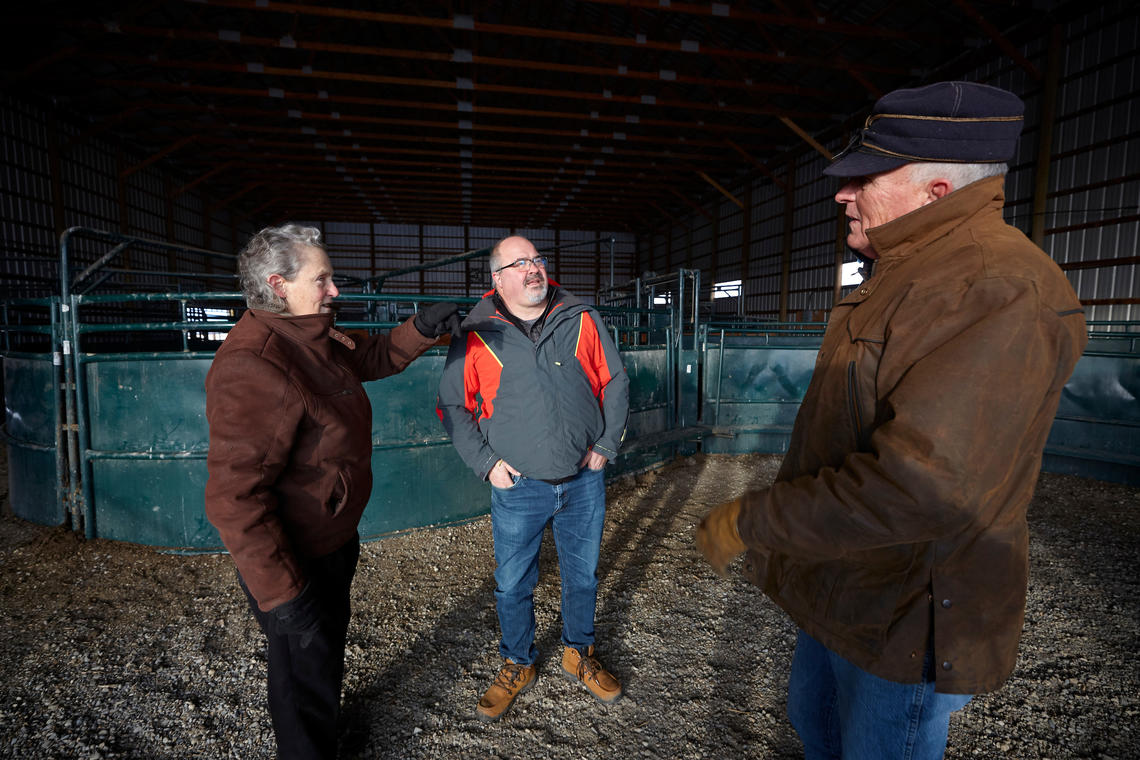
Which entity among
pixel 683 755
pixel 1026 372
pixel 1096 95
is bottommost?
pixel 683 755

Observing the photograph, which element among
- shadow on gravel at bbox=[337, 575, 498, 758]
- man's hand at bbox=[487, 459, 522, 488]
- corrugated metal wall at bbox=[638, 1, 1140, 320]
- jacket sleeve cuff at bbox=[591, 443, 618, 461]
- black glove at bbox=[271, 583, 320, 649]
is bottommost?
shadow on gravel at bbox=[337, 575, 498, 758]

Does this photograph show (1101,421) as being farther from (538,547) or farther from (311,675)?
(311,675)

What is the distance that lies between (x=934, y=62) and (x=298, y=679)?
15733 millimetres

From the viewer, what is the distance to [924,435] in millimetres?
886

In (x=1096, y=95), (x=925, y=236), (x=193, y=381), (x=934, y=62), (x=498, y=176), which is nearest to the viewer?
(x=925, y=236)

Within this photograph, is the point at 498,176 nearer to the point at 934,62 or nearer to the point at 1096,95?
the point at 934,62

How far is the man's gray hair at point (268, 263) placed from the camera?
67.0 inches

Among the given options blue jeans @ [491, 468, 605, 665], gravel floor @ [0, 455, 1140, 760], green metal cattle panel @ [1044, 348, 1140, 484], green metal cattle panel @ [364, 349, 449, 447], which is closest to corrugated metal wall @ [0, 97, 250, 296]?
green metal cattle panel @ [364, 349, 449, 447]

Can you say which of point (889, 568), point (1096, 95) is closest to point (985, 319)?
point (889, 568)

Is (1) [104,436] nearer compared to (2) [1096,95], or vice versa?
(1) [104,436]

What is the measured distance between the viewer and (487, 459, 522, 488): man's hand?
2.29 m

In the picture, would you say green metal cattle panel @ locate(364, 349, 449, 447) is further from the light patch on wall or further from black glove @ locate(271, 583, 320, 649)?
the light patch on wall

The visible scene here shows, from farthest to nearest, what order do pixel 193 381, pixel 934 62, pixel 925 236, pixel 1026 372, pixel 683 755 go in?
pixel 934 62
pixel 193 381
pixel 683 755
pixel 925 236
pixel 1026 372

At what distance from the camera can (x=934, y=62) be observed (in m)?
11.9
